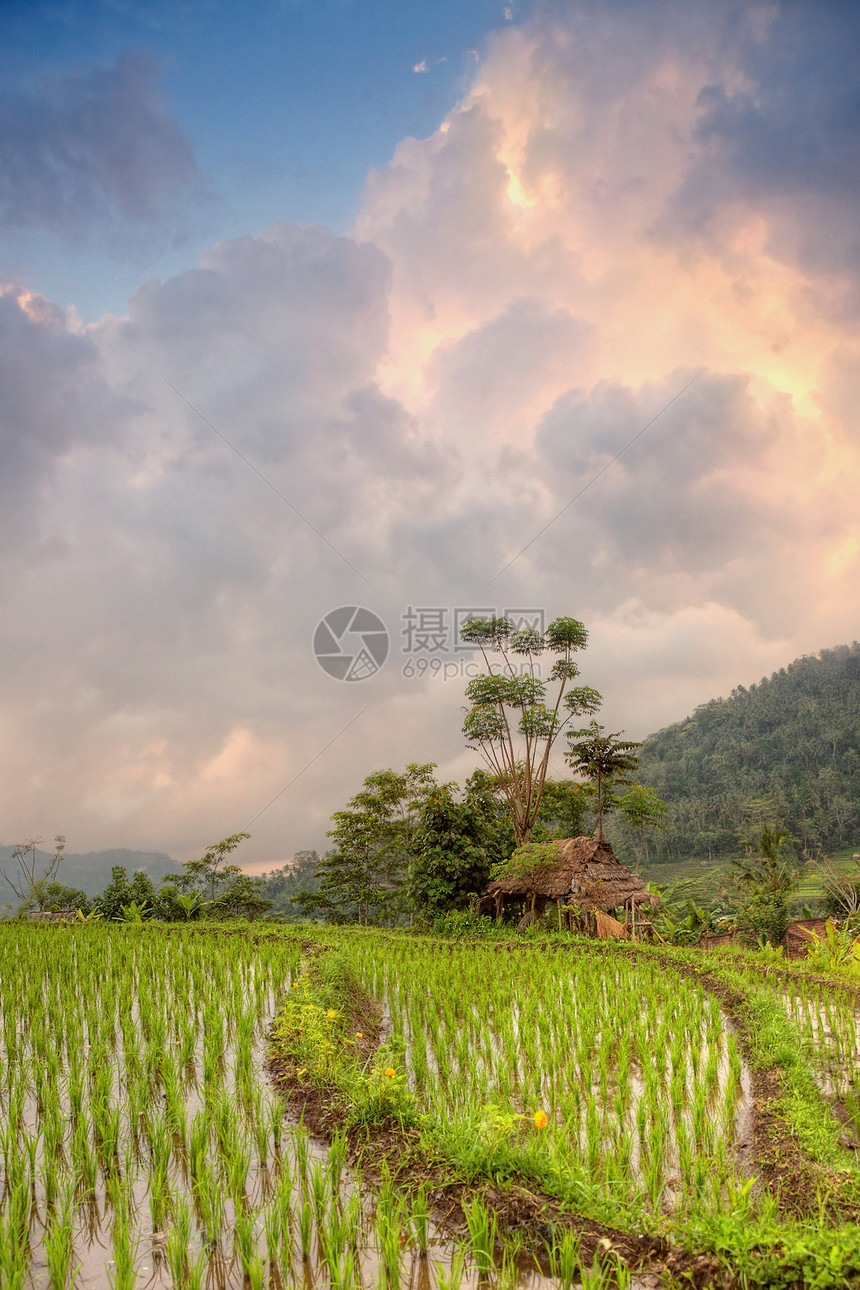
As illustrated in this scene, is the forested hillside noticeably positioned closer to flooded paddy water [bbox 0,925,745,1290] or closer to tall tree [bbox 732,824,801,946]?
tall tree [bbox 732,824,801,946]

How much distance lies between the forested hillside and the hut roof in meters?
32.1

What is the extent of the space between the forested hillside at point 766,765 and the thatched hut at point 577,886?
32.2 meters

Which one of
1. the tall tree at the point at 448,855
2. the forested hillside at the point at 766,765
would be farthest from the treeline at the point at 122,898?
the forested hillside at the point at 766,765

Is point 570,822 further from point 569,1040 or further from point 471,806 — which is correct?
point 569,1040

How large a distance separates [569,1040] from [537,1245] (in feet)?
9.28

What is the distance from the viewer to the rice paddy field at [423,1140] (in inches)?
100

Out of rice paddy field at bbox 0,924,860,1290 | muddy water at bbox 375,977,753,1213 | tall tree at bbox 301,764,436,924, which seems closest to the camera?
rice paddy field at bbox 0,924,860,1290

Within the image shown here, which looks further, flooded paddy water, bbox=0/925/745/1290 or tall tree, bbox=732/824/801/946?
tall tree, bbox=732/824/801/946

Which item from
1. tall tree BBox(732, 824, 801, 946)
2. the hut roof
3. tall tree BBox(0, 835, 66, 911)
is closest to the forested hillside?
tall tree BBox(732, 824, 801, 946)

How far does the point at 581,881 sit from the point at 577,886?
143mm

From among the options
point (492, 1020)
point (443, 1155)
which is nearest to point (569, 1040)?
point (492, 1020)

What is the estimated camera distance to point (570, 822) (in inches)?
938

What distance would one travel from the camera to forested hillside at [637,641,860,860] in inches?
1741

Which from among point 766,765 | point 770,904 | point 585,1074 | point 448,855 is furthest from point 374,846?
point 766,765
